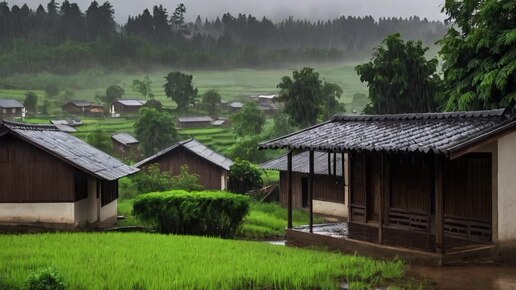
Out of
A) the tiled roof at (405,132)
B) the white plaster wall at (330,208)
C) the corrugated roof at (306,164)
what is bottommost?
the white plaster wall at (330,208)

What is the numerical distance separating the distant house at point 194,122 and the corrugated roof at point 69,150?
5769 cm

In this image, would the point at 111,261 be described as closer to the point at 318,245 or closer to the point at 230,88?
the point at 318,245

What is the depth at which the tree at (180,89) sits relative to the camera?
88706 millimetres

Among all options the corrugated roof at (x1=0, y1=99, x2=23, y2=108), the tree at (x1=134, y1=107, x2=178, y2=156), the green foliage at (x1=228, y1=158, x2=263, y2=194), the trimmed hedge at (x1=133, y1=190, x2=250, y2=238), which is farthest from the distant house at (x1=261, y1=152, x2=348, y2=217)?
the corrugated roof at (x1=0, y1=99, x2=23, y2=108)

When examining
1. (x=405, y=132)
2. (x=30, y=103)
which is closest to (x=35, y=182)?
(x=405, y=132)

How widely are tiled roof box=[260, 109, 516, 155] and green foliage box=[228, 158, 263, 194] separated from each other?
62.5 feet

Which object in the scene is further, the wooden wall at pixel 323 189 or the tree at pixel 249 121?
the tree at pixel 249 121

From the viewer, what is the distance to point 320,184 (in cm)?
3064

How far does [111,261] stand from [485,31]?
17779 mm

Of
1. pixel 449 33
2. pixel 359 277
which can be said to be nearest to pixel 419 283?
pixel 359 277

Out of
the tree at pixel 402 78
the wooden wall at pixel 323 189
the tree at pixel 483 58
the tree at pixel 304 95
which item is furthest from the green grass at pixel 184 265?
the tree at pixel 304 95

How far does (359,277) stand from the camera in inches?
476

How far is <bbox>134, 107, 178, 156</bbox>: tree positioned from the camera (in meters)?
64.1

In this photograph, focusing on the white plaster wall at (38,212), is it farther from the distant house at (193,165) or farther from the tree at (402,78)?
the distant house at (193,165)
